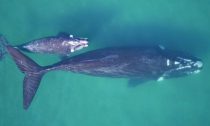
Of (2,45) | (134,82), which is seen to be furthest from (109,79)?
(2,45)

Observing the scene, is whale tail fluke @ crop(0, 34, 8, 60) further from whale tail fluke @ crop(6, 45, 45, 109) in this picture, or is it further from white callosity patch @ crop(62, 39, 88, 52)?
white callosity patch @ crop(62, 39, 88, 52)

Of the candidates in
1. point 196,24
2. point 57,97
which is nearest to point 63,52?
point 57,97

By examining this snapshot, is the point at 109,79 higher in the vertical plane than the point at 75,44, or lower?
lower

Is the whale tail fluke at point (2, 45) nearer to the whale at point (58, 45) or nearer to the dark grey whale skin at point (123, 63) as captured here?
the whale at point (58, 45)

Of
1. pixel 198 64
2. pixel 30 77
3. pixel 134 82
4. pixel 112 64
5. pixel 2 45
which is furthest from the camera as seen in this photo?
pixel 2 45

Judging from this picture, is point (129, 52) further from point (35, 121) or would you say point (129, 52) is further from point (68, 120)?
point (35, 121)

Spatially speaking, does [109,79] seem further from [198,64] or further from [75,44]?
[198,64]

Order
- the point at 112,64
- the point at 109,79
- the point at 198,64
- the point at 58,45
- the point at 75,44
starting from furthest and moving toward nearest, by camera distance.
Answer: the point at 109,79 < the point at 198,64 < the point at 75,44 < the point at 58,45 < the point at 112,64
